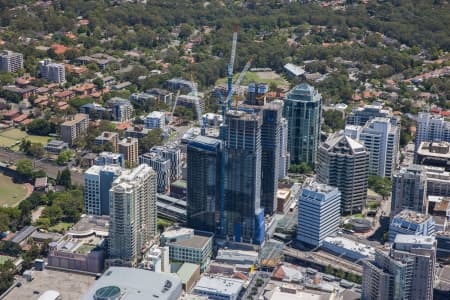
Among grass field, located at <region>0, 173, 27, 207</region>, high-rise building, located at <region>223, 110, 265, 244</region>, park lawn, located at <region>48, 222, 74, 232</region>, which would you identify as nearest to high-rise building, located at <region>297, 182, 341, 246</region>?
high-rise building, located at <region>223, 110, 265, 244</region>

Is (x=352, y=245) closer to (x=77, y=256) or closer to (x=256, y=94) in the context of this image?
(x=256, y=94)

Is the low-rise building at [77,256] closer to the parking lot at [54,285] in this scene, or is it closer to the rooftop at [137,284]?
the parking lot at [54,285]

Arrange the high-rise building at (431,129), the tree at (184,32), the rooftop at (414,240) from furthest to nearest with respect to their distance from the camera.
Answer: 1. the tree at (184,32)
2. the high-rise building at (431,129)
3. the rooftop at (414,240)

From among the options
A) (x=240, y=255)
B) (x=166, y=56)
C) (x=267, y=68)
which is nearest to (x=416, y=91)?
(x=267, y=68)

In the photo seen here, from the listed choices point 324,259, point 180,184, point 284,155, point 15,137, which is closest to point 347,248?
point 324,259

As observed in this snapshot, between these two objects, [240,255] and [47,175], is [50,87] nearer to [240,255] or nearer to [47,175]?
[47,175]

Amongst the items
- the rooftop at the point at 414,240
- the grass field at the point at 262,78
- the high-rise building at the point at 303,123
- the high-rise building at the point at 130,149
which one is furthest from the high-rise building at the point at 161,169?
the grass field at the point at 262,78

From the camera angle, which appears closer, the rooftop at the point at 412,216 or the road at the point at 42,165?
the rooftop at the point at 412,216
